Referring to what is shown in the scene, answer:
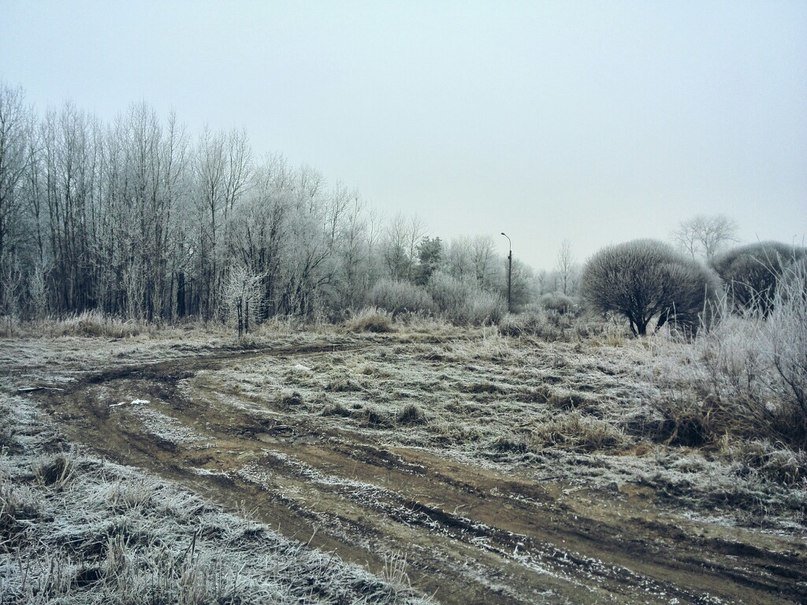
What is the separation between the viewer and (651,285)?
18734 millimetres

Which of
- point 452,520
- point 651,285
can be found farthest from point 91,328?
point 651,285

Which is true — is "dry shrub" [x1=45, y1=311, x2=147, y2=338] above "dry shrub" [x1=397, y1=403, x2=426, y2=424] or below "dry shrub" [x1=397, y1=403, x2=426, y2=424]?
above

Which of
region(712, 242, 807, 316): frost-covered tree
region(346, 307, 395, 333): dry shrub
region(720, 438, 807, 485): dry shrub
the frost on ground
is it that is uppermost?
Answer: region(712, 242, 807, 316): frost-covered tree

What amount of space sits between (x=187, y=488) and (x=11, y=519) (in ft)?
4.11

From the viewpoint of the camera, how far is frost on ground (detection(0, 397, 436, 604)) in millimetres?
2703

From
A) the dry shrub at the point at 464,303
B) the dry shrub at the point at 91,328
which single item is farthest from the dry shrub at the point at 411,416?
the dry shrub at the point at 91,328

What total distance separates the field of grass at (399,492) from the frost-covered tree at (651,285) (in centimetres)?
1156

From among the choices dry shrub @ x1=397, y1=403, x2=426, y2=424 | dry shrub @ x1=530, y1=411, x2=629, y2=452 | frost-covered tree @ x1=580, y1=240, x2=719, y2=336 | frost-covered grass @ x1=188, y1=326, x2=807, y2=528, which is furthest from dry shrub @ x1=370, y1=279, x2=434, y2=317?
dry shrub @ x1=530, y1=411, x2=629, y2=452

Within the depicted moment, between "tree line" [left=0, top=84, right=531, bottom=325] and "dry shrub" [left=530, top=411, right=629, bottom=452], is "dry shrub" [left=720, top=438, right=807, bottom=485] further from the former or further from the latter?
"tree line" [left=0, top=84, right=531, bottom=325]

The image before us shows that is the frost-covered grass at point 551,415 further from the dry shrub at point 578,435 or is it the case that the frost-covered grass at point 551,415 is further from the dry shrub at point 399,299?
the dry shrub at point 399,299

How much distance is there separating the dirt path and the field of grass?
2cm

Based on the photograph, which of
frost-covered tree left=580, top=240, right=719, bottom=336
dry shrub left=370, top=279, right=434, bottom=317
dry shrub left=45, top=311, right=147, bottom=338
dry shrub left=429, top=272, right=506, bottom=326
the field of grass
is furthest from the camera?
dry shrub left=370, top=279, right=434, bottom=317

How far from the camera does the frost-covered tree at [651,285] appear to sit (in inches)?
731

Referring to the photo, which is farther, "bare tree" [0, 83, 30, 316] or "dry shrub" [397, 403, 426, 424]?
"bare tree" [0, 83, 30, 316]
